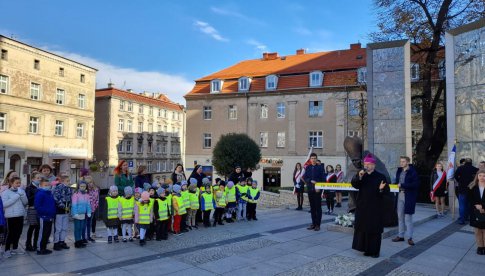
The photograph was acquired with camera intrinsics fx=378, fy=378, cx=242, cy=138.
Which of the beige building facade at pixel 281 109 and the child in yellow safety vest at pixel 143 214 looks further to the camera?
the beige building facade at pixel 281 109

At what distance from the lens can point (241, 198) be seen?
12016 millimetres

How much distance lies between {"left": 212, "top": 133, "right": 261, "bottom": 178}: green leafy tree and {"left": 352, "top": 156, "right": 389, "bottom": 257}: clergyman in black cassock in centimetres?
2224

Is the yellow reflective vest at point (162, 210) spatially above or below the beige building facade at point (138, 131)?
below

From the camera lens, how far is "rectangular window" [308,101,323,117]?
3691 cm

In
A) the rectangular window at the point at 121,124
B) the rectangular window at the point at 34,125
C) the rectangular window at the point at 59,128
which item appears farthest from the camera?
the rectangular window at the point at 121,124

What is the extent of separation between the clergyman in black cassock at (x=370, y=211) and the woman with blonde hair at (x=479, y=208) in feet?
6.58

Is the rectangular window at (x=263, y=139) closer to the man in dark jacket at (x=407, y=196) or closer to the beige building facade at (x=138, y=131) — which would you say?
the beige building facade at (x=138, y=131)

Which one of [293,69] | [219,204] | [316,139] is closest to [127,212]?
[219,204]

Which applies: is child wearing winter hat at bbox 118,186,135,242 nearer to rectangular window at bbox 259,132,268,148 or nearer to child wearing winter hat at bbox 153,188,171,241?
child wearing winter hat at bbox 153,188,171,241

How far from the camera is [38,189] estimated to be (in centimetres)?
775

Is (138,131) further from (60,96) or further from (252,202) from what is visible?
(252,202)

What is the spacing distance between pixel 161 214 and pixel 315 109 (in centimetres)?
3014

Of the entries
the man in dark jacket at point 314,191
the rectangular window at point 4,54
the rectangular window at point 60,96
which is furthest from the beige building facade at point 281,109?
the man in dark jacket at point 314,191

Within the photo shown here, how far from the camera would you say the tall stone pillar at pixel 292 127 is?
125 ft
